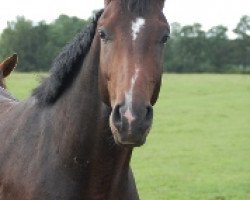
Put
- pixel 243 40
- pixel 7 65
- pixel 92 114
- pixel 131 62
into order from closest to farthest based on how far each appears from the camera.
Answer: pixel 131 62 → pixel 92 114 → pixel 7 65 → pixel 243 40

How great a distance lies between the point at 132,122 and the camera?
2.68 meters

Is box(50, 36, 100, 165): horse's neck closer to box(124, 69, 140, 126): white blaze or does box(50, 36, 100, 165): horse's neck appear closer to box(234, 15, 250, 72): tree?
box(124, 69, 140, 126): white blaze

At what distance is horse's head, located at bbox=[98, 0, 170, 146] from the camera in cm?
272

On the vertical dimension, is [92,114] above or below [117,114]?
below

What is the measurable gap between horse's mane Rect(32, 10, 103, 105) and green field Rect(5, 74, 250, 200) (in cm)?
42

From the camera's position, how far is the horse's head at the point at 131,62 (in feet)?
8.94

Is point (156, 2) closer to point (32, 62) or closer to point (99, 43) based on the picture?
point (99, 43)

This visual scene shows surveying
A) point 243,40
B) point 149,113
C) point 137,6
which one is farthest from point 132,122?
point 243,40

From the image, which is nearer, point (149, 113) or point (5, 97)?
point (149, 113)

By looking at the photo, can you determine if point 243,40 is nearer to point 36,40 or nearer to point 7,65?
point 36,40

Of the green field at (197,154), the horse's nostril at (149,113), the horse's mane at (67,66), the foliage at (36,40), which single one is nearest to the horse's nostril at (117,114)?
the horse's nostril at (149,113)

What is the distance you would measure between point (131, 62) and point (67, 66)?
0.82 metres

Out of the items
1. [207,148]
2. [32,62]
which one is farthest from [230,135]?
[32,62]

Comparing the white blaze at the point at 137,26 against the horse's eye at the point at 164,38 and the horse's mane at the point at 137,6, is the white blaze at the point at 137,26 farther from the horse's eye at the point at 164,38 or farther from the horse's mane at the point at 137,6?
the horse's eye at the point at 164,38
